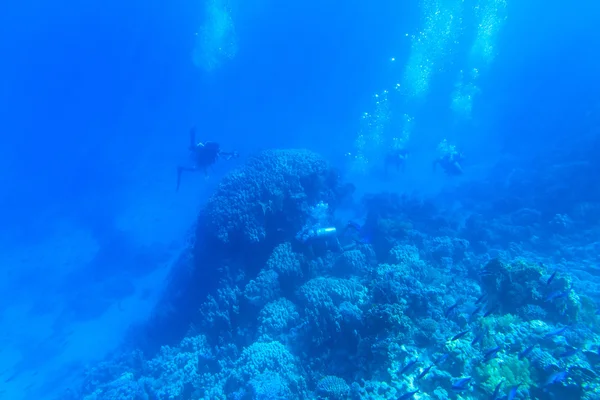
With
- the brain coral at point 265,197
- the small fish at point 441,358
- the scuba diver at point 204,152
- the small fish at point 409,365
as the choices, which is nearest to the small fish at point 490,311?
the small fish at point 441,358

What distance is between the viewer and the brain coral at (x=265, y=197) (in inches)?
430

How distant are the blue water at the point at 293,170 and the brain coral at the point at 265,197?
219 millimetres

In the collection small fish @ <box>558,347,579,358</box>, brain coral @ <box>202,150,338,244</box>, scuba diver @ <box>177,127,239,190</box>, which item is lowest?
small fish @ <box>558,347,579,358</box>

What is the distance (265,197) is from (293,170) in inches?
68.4

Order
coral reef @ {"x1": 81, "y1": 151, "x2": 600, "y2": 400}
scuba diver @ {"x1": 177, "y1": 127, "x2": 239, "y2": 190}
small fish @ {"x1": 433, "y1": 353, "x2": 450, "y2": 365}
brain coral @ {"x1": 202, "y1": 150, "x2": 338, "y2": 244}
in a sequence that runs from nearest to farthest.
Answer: small fish @ {"x1": 433, "y1": 353, "x2": 450, "y2": 365} → coral reef @ {"x1": 81, "y1": 151, "x2": 600, "y2": 400} → brain coral @ {"x1": 202, "y1": 150, "x2": 338, "y2": 244} → scuba diver @ {"x1": 177, "y1": 127, "x2": 239, "y2": 190}

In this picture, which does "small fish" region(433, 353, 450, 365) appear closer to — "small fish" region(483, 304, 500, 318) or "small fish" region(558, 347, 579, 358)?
"small fish" region(483, 304, 500, 318)

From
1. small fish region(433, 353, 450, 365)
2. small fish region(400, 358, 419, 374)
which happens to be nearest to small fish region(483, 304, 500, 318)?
small fish region(433, 353, 450, 365)

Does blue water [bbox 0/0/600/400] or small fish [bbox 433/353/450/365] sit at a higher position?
blue water [bbox 0/0/600/400]

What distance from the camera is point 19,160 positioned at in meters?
65.9

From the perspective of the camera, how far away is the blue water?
1061 centimetres

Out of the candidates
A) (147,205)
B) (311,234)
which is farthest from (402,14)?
(311,234)

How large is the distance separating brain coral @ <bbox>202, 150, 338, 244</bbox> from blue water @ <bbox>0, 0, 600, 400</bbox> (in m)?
0.22

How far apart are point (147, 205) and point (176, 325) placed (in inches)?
1089

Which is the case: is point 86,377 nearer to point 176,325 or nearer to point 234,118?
point 176,325
